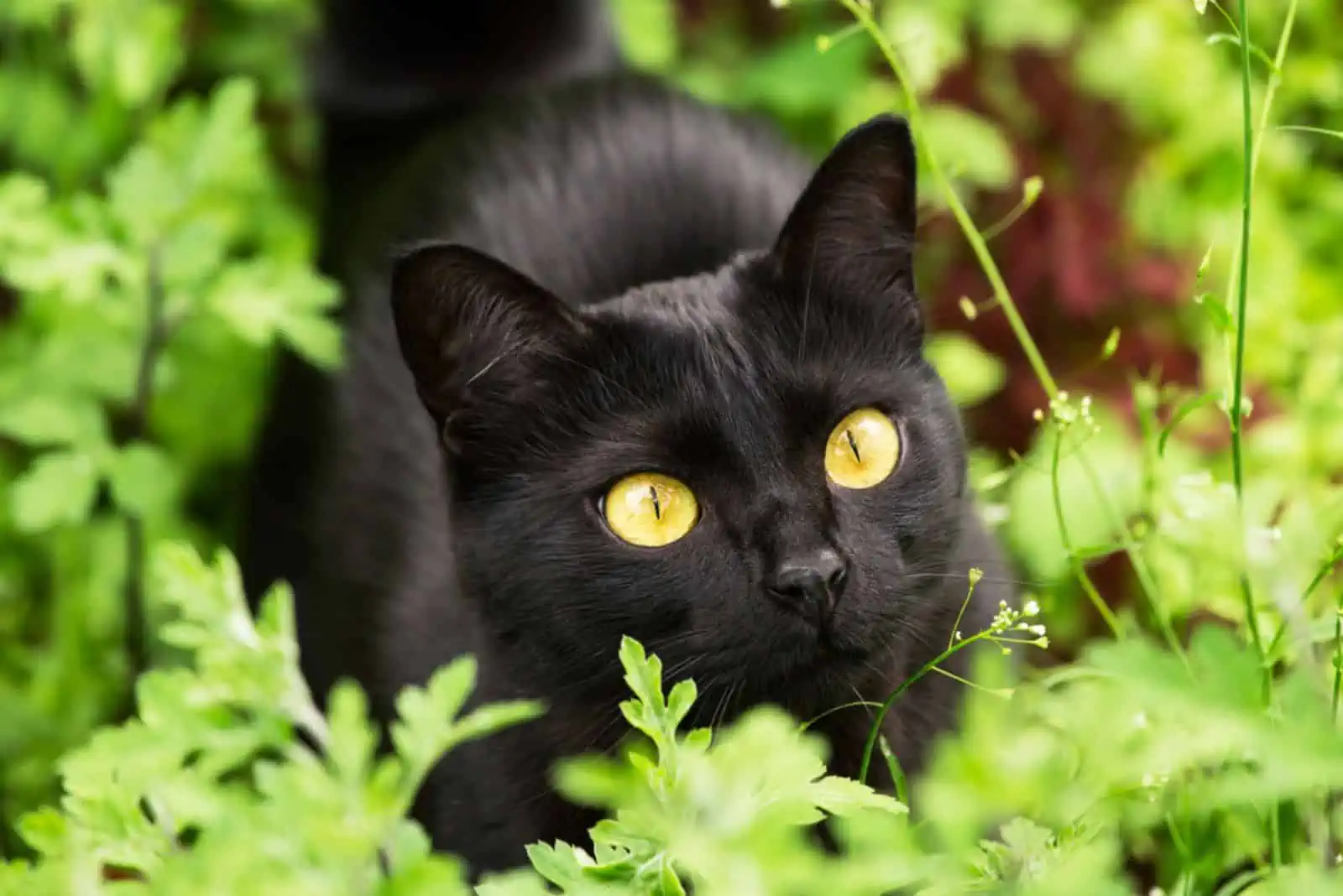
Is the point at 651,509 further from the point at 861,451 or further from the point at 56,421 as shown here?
the point at 56,421

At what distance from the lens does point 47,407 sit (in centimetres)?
180

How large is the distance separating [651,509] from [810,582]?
0.18m

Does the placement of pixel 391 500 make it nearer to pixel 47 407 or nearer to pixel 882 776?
pixel 47 407

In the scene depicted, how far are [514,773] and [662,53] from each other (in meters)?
1.22

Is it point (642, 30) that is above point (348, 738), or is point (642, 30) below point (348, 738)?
above

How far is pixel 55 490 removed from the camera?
173 centimetres

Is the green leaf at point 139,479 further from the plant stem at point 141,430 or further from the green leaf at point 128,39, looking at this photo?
the green leaf at point 128,39

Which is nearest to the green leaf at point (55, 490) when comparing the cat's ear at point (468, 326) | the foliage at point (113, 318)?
the foliage at point (113, 318)

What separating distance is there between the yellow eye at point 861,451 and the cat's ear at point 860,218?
0.14m

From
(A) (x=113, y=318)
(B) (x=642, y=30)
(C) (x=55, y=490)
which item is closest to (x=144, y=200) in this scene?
(A) (x=113, y=318)

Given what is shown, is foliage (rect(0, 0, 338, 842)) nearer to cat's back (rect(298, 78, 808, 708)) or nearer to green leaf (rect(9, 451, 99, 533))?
green leaf (rect(9, 451, 99, 533))

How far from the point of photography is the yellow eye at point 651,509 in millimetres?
1248

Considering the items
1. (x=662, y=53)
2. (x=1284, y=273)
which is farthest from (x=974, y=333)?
(x=662, y=53)

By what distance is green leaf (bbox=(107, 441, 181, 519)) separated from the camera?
1795 millimetres
